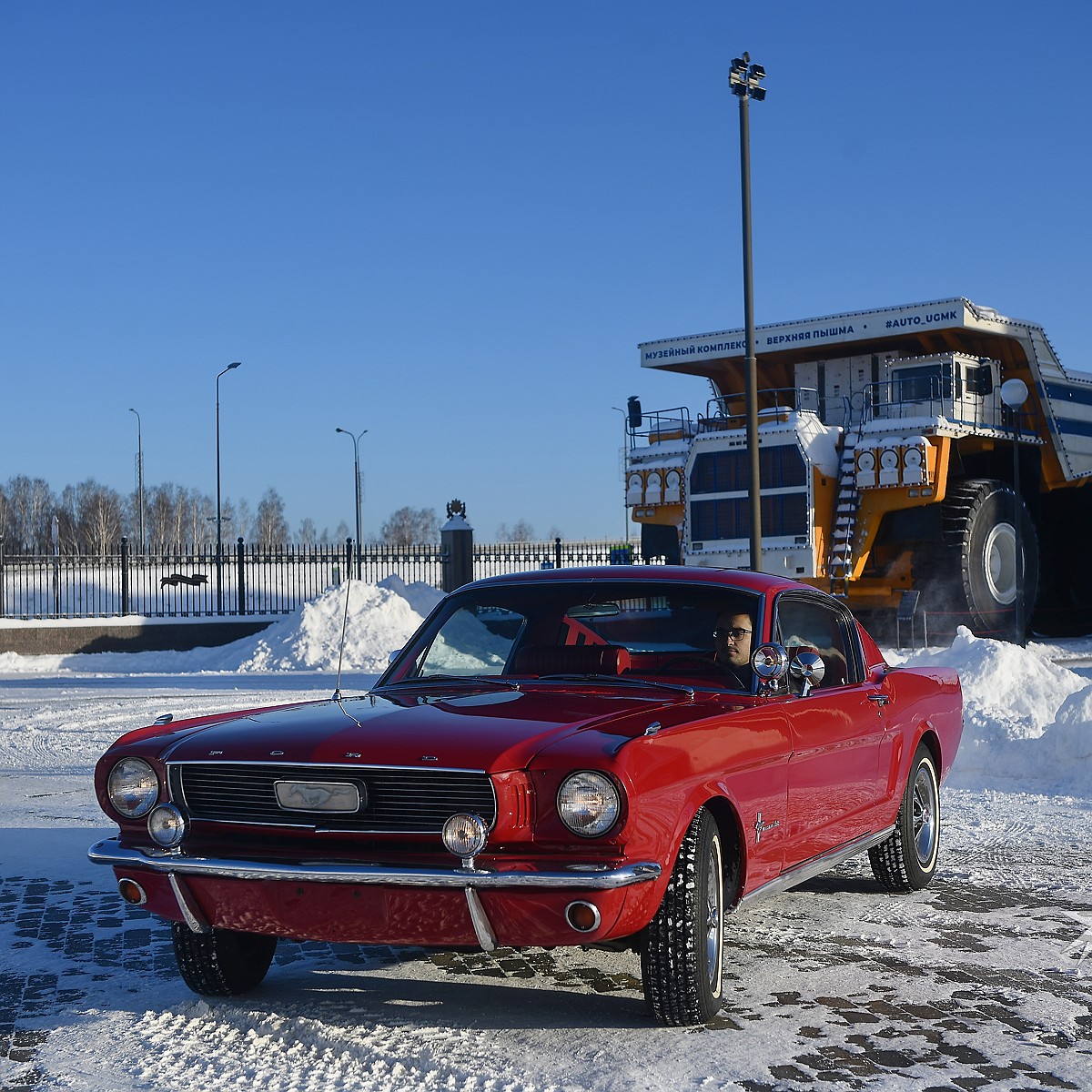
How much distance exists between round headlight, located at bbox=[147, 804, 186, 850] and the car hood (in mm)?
171

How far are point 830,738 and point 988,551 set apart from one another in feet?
67.0

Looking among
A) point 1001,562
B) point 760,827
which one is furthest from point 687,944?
point 1001,562

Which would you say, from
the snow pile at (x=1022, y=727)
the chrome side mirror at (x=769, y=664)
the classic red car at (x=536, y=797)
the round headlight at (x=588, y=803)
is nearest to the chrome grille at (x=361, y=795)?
the classic red car at (x=536, y=797)

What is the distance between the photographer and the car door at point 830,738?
5602 millimetres

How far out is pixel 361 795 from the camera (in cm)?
454

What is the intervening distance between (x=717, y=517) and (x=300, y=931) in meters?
21.4

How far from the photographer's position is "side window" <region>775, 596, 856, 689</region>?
6.25 m

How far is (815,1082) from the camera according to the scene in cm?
419

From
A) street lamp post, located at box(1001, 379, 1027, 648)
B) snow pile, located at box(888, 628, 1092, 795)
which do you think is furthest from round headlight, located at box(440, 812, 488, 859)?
street lamp post, located at box(1001, 379, 1027, 648)

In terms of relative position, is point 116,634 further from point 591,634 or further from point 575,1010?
point 575,1010

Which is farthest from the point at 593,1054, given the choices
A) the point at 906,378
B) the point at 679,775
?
the point at 906,378

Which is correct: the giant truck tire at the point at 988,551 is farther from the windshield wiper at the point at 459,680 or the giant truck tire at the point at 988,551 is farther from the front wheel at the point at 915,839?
the windshield wiper at the point at 459,680

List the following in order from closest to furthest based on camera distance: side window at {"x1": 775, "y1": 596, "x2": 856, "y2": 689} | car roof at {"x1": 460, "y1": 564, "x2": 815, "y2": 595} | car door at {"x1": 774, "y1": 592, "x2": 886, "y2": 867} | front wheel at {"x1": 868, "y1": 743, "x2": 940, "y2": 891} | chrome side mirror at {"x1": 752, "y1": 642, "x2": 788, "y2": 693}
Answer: chrome side mirror at {"x1": 752, "y1": 642, "x2": 788, "y2": 693}, car door at {"x1": 774, "y1": 592, "x2": 886, "y2": 867}, car roof at {"x1": 460, "y1": 564, "x2": 815, "y2": 595}, side window at {"x1": 775, "y1": 596, "x2": 856, "y2": 689}, front wheel at {"x1": 868, "y1": 743, "x2": 940, "y2": 891}

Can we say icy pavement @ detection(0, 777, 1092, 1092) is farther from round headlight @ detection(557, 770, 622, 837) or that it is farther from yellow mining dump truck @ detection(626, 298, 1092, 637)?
yellow mining dump truck @ detection(626, 298, 1092, 637)
